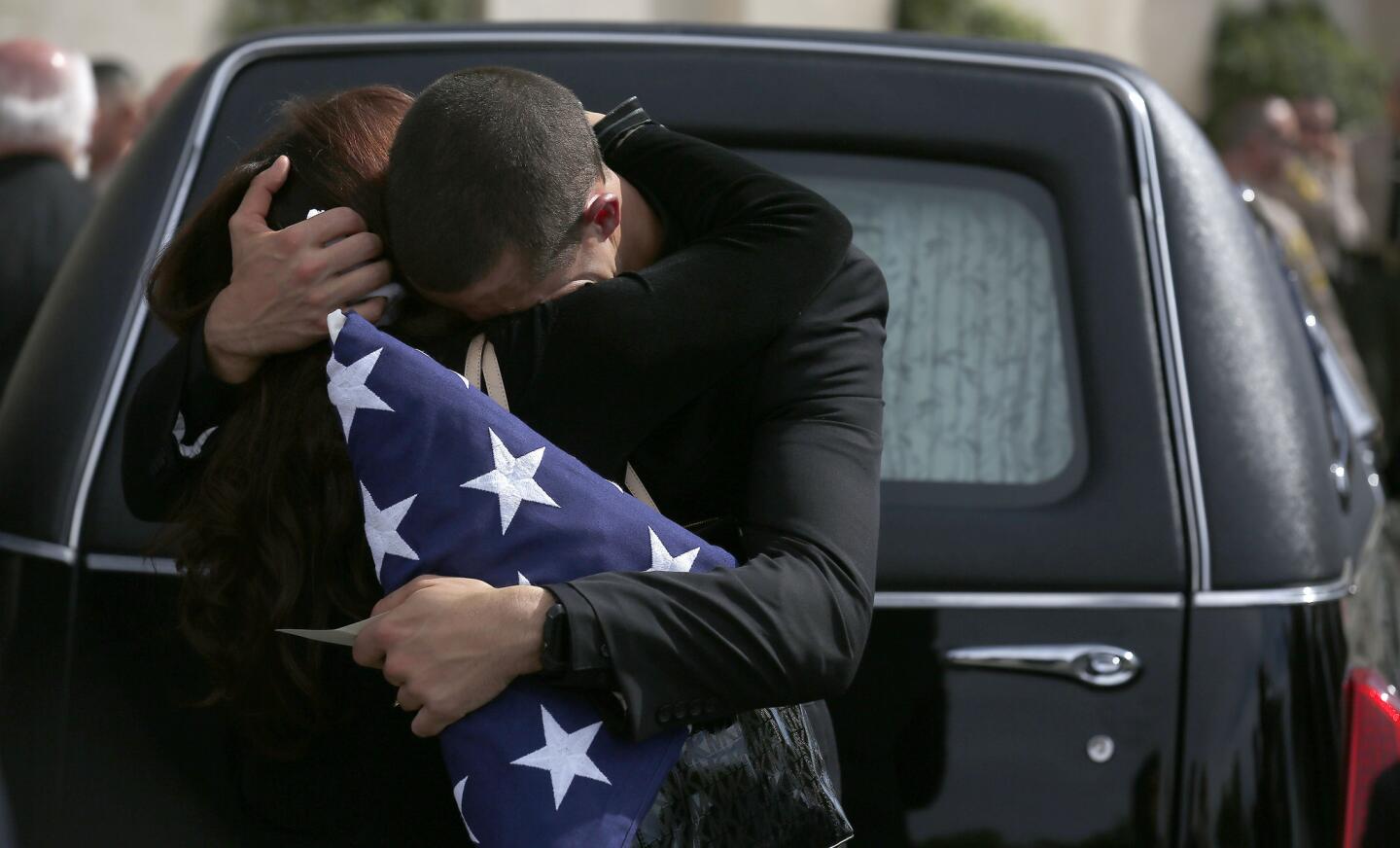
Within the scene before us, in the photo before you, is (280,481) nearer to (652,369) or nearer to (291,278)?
(291,278)

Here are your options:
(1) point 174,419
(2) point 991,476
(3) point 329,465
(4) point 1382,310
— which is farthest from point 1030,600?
(4) point 1382,310

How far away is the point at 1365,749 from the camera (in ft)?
6.01

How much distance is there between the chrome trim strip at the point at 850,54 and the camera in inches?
73.0

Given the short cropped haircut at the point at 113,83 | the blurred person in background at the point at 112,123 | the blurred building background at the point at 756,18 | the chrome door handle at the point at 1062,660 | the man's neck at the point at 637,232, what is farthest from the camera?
the blurred building background at the point at 756,18

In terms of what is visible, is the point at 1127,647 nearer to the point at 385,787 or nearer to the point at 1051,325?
the point at 1051,325

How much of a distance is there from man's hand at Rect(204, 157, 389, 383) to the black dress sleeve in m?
0.17

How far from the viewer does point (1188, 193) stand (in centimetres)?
197

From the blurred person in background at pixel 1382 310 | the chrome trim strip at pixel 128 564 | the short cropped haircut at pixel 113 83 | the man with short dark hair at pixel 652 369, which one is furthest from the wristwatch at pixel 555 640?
the short cropped haircut at pixel 113 83

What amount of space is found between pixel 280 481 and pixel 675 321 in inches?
15.9

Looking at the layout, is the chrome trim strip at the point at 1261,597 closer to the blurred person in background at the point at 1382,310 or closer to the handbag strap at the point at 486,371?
the handbag strap at the point at 486,371

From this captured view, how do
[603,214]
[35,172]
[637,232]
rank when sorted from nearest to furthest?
[603,214]
[637,232]
[35,172]

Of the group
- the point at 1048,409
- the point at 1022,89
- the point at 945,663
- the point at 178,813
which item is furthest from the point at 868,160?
the point at 178,813

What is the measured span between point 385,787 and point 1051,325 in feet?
3.20

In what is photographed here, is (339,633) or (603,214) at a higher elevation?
(603,214)
